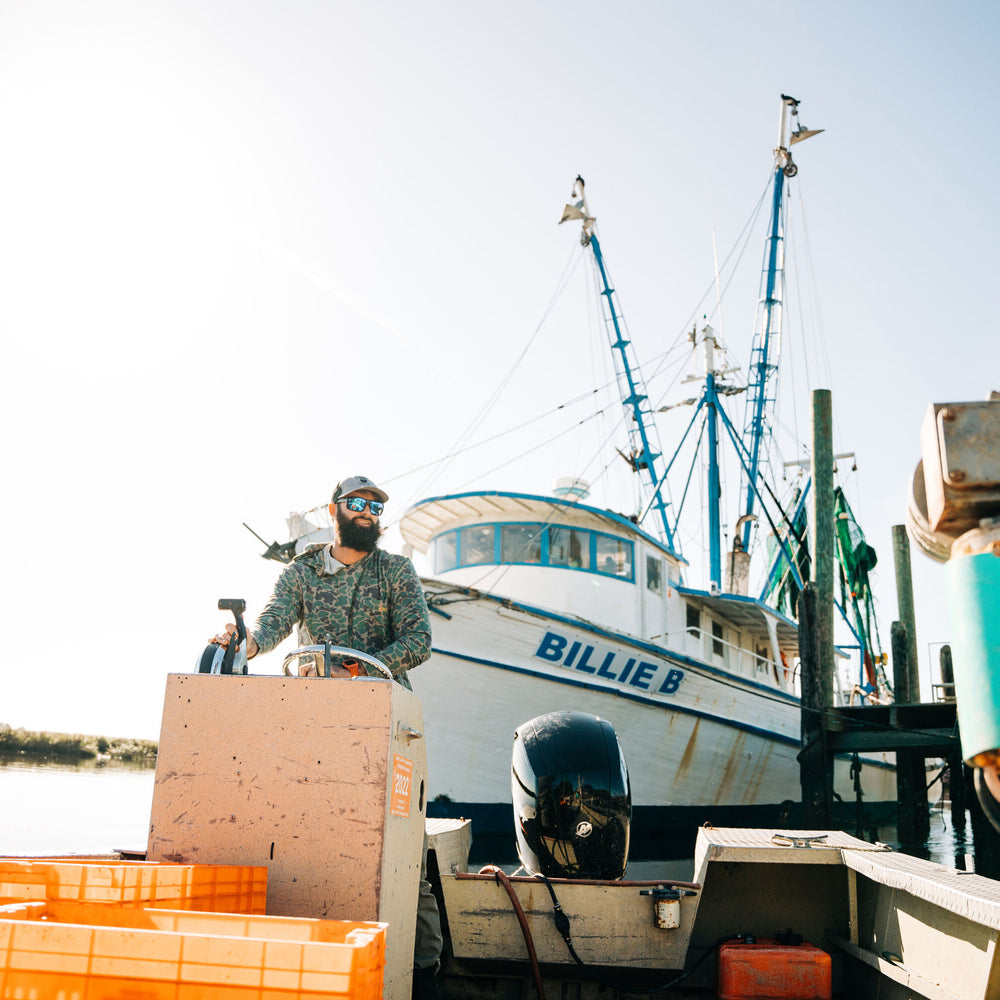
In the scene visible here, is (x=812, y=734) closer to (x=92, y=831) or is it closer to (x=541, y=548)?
(x=541, y=548)

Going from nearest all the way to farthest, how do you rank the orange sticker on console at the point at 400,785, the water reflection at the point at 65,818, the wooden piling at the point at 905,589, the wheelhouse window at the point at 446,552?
1. the orange sticker on console at the point at 400,785
2. the water reflection at the point at 65,818
3. the wheelhouse window at the point at 446,552
4. the wooden piling at the point at 905,589

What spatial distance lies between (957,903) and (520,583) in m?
9.41

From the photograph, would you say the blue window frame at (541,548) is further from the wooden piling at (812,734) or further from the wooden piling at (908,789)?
the wooden piling at (908,789)

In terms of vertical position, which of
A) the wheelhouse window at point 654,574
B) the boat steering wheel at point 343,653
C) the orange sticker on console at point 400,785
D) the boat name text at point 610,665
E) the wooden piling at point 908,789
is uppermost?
the wheelhouse window at point 654,574

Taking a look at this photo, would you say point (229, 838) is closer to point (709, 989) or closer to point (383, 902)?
point (383, 902)

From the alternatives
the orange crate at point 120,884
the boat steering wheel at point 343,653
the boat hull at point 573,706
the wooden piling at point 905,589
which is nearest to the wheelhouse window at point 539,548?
the boat hull at point 573,706

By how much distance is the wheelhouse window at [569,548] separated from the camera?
1179 centimetres

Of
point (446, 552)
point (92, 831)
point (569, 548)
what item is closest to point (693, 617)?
point (569, 548)

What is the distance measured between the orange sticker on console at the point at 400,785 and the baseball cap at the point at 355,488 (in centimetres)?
122

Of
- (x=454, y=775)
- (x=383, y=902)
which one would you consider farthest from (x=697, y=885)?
(x=454, y=775)

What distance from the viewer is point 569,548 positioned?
11883 mm

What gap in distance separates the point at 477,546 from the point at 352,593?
866 cm

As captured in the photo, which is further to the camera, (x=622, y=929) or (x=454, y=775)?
(x=454, y=775)

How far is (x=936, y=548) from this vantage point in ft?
4.62
